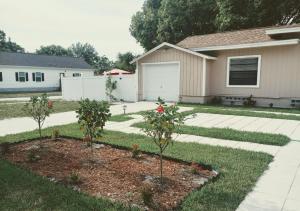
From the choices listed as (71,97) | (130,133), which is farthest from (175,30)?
(130,133)

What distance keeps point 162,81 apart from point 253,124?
25.5ft

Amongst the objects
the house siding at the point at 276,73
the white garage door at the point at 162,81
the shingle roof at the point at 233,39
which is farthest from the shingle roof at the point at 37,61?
the house siding at the point at 276,73

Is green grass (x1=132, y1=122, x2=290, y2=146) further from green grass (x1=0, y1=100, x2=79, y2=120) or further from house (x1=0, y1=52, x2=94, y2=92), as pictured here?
house (x1=0, y1=52, x2=94, y2=92)

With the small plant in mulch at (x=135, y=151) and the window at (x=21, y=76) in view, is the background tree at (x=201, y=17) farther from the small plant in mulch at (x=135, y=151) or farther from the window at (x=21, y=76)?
the small plant in mulch at (x=135, y=151)

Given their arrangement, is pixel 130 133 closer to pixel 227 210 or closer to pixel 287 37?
pixel 227 210

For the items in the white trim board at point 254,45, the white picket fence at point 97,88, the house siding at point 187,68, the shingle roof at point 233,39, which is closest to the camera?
the white trim board at point 254,45

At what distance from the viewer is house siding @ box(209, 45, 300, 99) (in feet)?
38.1

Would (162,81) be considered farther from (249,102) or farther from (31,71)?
(31,71)

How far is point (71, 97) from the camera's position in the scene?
59.7ft

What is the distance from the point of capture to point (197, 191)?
3186 millimetres

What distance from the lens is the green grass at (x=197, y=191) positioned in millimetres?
2869

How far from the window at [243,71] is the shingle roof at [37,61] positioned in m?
25.7

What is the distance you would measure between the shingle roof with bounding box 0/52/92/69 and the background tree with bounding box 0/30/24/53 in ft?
97.0

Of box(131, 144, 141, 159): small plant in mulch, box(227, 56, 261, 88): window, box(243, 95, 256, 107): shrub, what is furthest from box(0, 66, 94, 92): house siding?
box(131, 144, 141, 159): small plant in mulch
